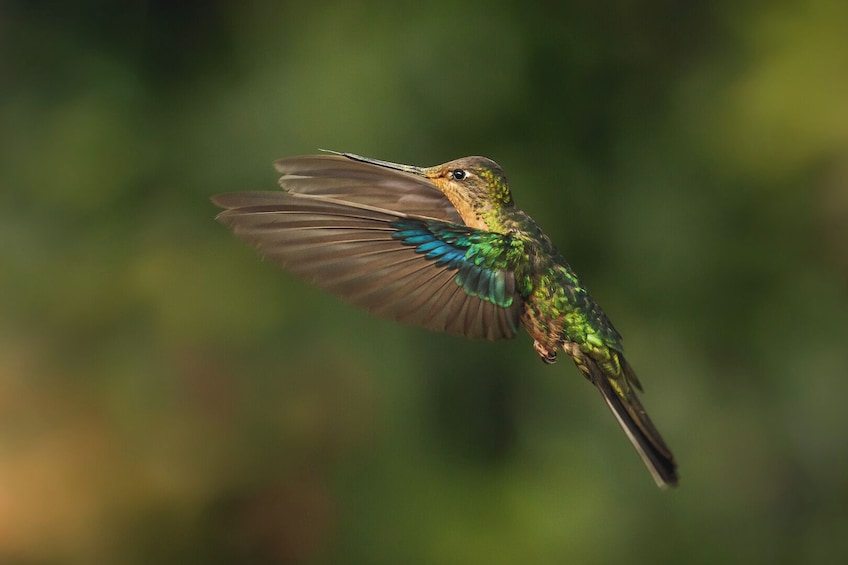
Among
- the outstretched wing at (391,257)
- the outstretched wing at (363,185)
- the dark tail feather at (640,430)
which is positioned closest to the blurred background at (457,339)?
the outstretched wing at (363,185)

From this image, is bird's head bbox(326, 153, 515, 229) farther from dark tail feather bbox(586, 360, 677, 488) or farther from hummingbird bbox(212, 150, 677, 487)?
dark tail feather bbox(586, 360, 677, 488)

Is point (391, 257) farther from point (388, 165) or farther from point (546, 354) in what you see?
point (546, 354)

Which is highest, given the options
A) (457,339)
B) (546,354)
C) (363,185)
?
(363,185)

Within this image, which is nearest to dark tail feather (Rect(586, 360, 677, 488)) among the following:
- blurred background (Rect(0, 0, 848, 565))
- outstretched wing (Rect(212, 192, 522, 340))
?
outstretched wing (Rect(212, 192, 522, 340))

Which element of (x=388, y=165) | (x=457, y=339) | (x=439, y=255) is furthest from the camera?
(x=457, y=339)

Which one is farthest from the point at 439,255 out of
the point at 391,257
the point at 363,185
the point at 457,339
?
the point at 457,339
